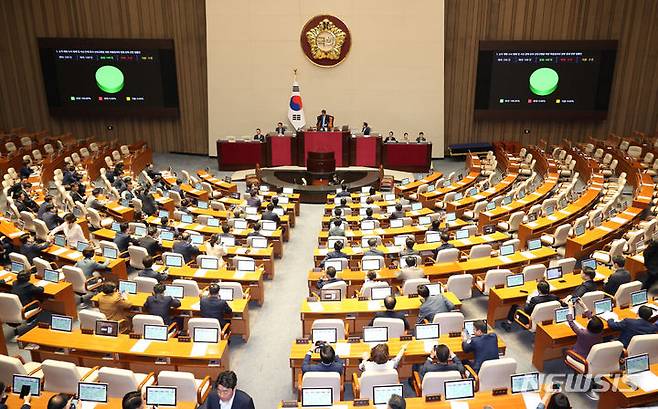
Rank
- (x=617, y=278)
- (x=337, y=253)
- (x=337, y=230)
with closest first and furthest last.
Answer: (x=617, y=278), (x=337, y=253), (x=337, y=230)

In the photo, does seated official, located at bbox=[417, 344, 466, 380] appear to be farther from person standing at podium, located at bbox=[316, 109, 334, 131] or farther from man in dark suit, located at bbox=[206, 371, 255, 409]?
person standing at podium, located at bbox=[316, 109, 334, 131]

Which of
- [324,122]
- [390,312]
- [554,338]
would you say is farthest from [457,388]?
[324,122]

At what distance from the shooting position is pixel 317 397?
20.6 ft

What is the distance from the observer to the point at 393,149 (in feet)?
72.2

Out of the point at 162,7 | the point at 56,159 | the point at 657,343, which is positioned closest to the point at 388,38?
the point at 162,7

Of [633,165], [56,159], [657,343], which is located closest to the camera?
[657,343]

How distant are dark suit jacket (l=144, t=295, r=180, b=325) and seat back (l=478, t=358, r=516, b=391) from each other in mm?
4883

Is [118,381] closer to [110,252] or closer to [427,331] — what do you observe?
[427,331]

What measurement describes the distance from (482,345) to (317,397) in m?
2.47

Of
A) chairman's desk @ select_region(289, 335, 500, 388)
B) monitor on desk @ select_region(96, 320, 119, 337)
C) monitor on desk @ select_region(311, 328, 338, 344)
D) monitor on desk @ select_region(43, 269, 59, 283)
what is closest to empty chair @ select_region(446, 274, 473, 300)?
chairman's desk @ select_region(289, 335, 500, 388)

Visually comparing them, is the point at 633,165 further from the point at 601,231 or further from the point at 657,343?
the point at 657,343

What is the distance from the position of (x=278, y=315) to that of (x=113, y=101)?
17899 millimetres

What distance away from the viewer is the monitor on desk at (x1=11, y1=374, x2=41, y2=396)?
653 cm

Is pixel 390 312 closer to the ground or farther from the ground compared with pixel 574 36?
closer to the ground
